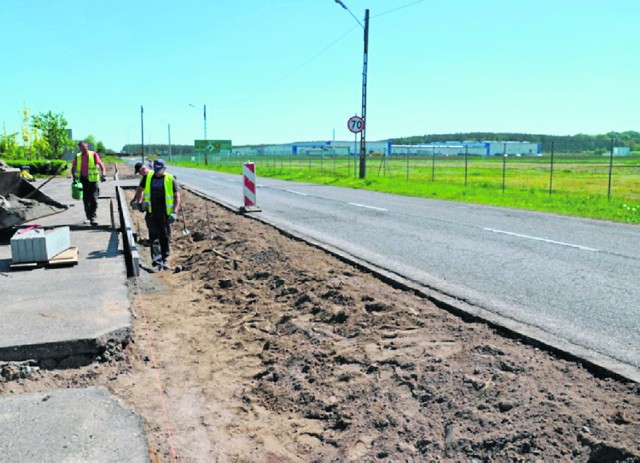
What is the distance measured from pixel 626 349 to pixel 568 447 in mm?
1711

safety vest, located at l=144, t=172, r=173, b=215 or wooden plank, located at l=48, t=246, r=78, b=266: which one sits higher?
safety vest, located at l=144, t=172, r=173, b=215

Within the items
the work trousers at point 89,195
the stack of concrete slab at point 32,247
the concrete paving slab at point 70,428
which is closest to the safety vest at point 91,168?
the work trousers at point 89,195

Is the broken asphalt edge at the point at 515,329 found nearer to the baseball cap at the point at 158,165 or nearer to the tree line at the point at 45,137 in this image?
the baseball cap at the point at 158,165

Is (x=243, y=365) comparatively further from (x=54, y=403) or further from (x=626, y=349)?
(x=626, y=349)

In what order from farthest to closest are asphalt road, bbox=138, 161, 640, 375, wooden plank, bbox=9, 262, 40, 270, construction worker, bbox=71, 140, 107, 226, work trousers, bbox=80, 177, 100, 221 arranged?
work trousers, bbox=80, 177, 100, 221, construction worker, bbox=71, 140, 107, 226, wooden plank, bbox=9, 262, 40, 270, asphalt road, bbox=138, 161, 640, 375

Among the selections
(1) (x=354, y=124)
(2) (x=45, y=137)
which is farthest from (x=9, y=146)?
(1) (x=354, y=124)

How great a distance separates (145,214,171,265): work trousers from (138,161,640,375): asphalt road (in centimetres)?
261

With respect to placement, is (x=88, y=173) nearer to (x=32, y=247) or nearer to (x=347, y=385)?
(x=32, y=247)

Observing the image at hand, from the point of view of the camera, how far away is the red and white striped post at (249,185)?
14.6 meters

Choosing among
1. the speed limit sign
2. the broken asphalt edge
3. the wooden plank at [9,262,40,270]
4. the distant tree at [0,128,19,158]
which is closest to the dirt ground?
the broken asphalt edge

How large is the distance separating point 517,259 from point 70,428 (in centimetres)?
634

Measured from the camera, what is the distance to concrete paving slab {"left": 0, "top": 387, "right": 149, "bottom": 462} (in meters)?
3.32

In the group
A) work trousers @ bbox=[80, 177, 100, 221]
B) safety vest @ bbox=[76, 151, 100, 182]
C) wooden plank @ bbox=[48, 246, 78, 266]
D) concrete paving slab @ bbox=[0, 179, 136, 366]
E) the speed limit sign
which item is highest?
the speed limit sign

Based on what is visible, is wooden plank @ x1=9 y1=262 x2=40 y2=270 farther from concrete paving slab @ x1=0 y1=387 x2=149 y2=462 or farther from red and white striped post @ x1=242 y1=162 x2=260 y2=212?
red and white striped post @ x1=242 y1=162 x2=260 y2=212
